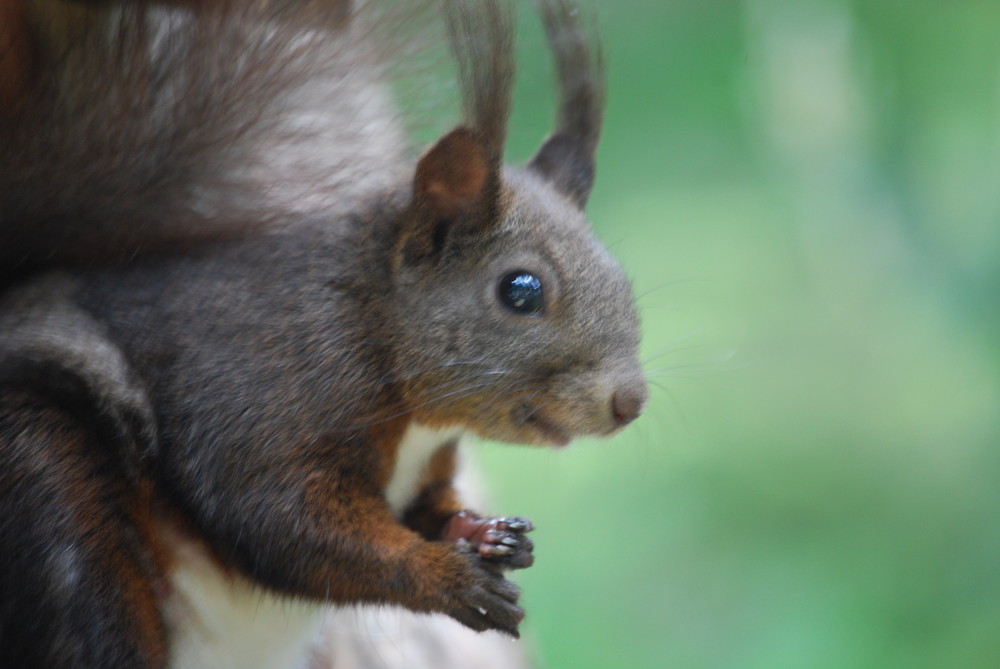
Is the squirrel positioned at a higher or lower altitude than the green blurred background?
lower

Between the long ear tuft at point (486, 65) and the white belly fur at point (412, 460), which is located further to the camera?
the white belly fur at point (412, 460)

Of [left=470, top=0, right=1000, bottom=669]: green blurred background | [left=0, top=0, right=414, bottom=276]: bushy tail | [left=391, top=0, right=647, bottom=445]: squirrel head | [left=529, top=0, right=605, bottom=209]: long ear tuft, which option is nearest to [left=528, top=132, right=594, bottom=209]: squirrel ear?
[left=529, top=0, right=605, bottom=209]: long ear tuft

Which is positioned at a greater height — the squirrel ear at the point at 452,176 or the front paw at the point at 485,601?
the squirrel ear at the point at 452,176

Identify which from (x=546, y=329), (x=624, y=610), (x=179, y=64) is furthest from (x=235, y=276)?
(x=624, y=610)

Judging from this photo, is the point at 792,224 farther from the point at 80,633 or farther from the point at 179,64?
the point at 80,633

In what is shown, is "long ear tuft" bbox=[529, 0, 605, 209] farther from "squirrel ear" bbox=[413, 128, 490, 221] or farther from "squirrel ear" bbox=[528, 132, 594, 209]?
"squirrel ear" bbox=[413, 128, 490, 221]

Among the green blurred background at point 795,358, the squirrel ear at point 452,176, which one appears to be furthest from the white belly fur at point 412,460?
the green blurred background at point 795,358

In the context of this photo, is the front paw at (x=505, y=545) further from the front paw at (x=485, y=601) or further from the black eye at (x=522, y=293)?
the black eye at (x=522, y=293)
